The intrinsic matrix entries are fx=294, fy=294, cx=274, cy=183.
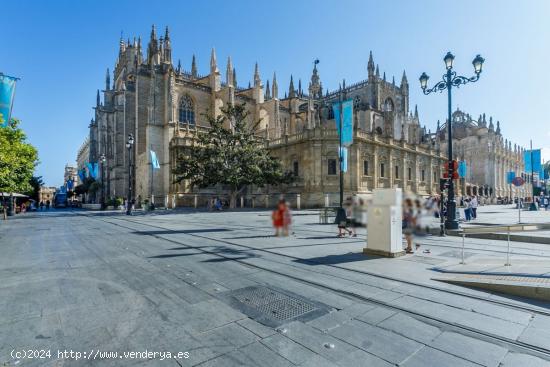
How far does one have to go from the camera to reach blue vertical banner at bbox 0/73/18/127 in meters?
15.2

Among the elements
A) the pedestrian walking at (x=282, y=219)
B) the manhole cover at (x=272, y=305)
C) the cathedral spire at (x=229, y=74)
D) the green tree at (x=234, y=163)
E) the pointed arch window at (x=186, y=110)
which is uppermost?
the cathedral spire at (x=229, y=74)

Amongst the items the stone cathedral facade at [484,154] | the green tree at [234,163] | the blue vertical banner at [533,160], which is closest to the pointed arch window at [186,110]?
the green tree at [234,163]

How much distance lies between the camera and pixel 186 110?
52.6 meters

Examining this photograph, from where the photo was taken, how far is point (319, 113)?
60.1 m

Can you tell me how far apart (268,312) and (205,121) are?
5259 centimetres

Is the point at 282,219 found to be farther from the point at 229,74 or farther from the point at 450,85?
the point at 229,74

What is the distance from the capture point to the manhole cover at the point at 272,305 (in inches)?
203

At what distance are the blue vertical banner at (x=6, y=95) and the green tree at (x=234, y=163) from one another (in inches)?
443

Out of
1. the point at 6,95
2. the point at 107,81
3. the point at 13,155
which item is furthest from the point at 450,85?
the point at 107,81

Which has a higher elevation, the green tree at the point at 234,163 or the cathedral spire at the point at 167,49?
the cathedral spire at the point at 167,49

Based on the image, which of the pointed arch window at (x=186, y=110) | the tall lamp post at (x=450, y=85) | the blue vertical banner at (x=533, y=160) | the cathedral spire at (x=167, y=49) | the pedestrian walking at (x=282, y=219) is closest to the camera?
the pedestrian walking at (x=282, y=219)

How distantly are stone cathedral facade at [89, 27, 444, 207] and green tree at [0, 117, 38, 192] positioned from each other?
51.3 feet

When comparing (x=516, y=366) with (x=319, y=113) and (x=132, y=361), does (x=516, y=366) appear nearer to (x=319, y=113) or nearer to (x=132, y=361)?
(x=132, y=361)

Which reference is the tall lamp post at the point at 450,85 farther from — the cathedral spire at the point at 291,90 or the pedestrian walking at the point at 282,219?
the cathedral spire at the point at 291,90
